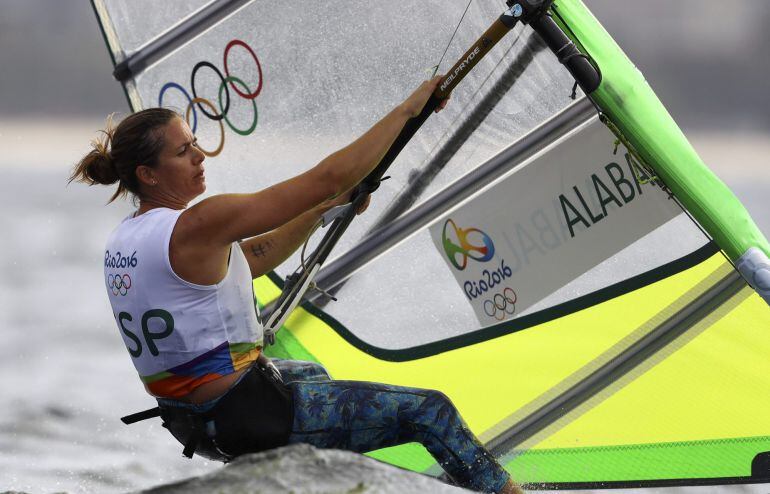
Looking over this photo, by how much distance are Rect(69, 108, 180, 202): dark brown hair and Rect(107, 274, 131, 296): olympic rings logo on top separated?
16 cm

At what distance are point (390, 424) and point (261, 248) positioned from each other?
1.88ft

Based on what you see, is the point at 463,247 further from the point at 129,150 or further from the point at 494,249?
the point at 129,150

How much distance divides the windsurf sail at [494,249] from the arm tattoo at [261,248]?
77cm

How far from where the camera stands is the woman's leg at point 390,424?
6.82 ft

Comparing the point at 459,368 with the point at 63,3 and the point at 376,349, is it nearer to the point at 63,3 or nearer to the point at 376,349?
the point at 376,349

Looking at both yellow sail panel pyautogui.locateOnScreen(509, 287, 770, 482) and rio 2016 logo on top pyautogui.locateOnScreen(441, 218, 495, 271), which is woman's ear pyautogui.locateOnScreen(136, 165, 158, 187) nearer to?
rio 2016 logo on top pyautogui.locateOnScreen(441, 218, 495, 271)

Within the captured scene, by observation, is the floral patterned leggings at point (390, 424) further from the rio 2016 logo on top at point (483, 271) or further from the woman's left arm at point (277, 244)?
the rio 2016 logo on top at point (483, 271)

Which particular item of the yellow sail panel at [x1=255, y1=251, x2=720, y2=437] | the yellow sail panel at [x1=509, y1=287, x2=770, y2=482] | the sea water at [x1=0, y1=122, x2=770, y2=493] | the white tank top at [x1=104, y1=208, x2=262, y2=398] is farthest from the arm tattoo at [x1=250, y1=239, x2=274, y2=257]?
the sea water at [x1=0, y1=122, x2=770, y2=493]

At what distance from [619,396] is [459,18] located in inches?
43.3

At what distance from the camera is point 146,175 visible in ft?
6.72

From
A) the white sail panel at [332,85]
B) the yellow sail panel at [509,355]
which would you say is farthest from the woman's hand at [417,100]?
the yellow sail panel at [509,355]

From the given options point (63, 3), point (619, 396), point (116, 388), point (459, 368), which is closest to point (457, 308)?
point (459, 368)

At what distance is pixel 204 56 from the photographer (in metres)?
3.34

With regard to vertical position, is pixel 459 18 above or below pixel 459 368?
above
